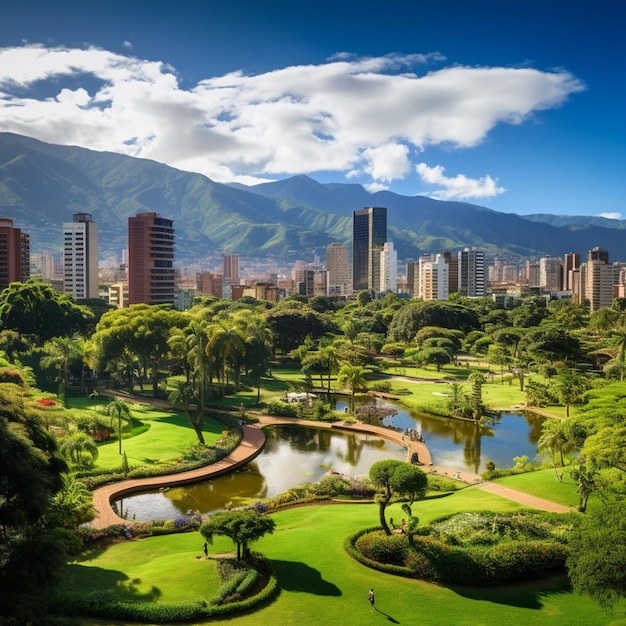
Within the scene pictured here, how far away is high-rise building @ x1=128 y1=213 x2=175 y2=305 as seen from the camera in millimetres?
80500

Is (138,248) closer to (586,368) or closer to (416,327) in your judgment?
(416,327)

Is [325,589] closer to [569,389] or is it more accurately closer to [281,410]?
[281,410]

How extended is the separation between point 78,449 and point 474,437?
21343 mm

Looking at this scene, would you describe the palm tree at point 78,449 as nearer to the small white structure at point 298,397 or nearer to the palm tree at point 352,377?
the palm tree at point 352,377

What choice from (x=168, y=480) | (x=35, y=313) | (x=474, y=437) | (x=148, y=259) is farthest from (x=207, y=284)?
(x=168, y=480)

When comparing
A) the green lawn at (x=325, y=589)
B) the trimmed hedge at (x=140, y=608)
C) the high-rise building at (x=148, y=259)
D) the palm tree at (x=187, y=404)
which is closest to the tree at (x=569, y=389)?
the palm tree at (x=187, y=404)

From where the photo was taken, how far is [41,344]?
159 ft

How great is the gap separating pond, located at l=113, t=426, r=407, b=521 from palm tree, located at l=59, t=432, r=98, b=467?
9.45ft

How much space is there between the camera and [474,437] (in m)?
33.7

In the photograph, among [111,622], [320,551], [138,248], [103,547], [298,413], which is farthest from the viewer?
[138,248]

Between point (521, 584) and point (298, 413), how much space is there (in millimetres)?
23378

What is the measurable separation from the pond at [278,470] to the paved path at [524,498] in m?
6.02

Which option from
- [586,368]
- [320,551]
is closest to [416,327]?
[586,368]

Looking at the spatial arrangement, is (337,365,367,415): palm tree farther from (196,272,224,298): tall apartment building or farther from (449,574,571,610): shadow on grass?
(196,272,224,298): tall apartment building
